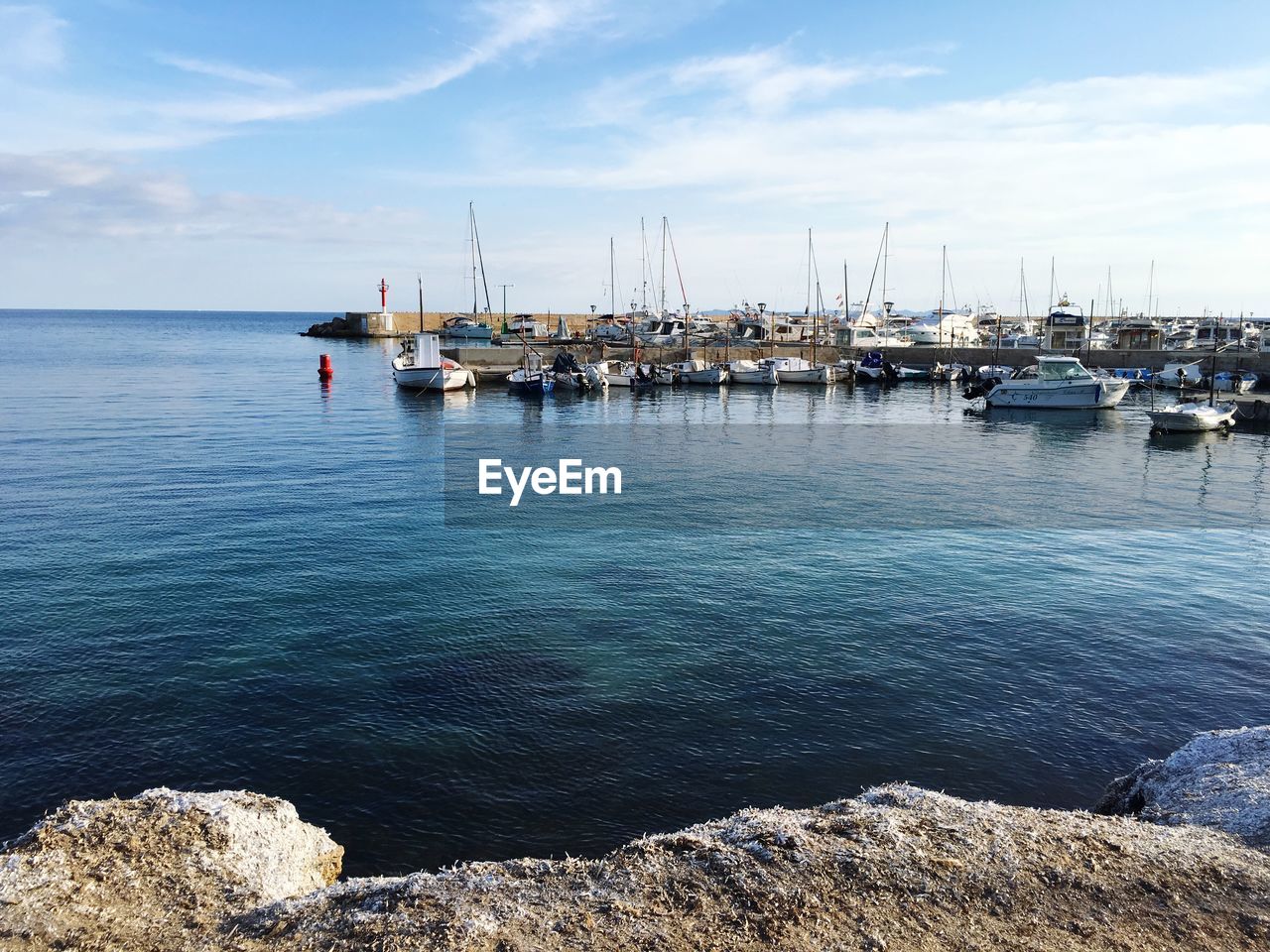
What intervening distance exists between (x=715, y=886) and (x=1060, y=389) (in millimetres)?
55620

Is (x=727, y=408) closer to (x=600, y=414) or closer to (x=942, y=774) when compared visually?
(x=600, y=414)

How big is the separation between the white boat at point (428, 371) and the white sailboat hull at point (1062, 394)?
125 ft

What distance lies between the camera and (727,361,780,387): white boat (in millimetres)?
75188

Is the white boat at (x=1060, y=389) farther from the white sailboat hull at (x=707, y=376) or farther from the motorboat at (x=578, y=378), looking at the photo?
the motorboat at (x=578, y=378)

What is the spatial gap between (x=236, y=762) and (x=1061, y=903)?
10.2 metres

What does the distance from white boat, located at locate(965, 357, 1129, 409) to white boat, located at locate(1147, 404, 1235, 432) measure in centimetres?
884

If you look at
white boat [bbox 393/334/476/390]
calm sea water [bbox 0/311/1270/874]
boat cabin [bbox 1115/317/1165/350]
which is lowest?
calm sea water [bbox 0/311/1270/874]

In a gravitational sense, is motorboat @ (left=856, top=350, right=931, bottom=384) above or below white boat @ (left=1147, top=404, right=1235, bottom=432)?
above

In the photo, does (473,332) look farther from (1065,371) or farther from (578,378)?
(1065,371)

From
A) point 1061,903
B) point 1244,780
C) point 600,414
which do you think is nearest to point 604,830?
point 1061,903

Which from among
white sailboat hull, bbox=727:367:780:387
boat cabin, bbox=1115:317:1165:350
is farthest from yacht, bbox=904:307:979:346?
white sailboat hull, bbox=727:367:780:387

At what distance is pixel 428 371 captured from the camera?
63.5 meters

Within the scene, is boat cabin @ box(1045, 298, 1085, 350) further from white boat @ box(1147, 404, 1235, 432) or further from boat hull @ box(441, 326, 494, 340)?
boat hull @ box(441, 326, 494, 340)

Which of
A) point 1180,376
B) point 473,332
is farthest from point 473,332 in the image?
point 1180,376
